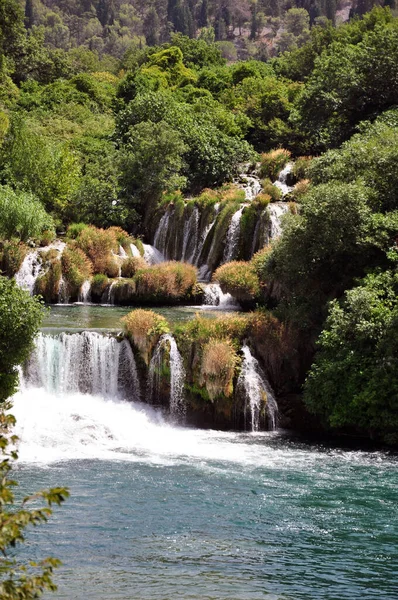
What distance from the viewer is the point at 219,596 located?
43.8 ft

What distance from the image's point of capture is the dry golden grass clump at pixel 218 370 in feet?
82.4

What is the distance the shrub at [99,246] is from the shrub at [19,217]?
208 centimetres

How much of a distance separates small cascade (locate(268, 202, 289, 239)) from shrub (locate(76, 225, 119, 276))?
7344 mm

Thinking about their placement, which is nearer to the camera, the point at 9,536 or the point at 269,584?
the point at 9,536

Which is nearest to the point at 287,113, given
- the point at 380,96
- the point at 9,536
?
the point at 380,96

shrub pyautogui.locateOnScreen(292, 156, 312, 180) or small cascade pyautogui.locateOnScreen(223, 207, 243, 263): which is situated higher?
shrub pyautogui.locateOnScreen(292, 156, 312, 180)

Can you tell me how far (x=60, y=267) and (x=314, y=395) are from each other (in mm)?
16783

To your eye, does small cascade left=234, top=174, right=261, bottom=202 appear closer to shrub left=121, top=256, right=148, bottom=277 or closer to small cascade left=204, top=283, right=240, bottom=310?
shrub left=121, top=256, right=148, bottom=277

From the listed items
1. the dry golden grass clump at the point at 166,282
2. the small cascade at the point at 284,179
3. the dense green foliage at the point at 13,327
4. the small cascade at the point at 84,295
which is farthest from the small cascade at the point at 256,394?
the small cascade at the point at 284,179

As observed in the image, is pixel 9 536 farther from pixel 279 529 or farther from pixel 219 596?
pixel 279 529

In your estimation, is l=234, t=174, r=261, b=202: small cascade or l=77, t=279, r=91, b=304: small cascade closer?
l=77, t=279, r=91, b=304: small cascade

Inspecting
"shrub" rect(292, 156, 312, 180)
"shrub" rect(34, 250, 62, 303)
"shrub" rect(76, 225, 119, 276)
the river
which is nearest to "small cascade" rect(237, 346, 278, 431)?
the river

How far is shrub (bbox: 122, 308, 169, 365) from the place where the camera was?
86.5 feet

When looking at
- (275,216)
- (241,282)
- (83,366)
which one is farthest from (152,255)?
(83,366)
